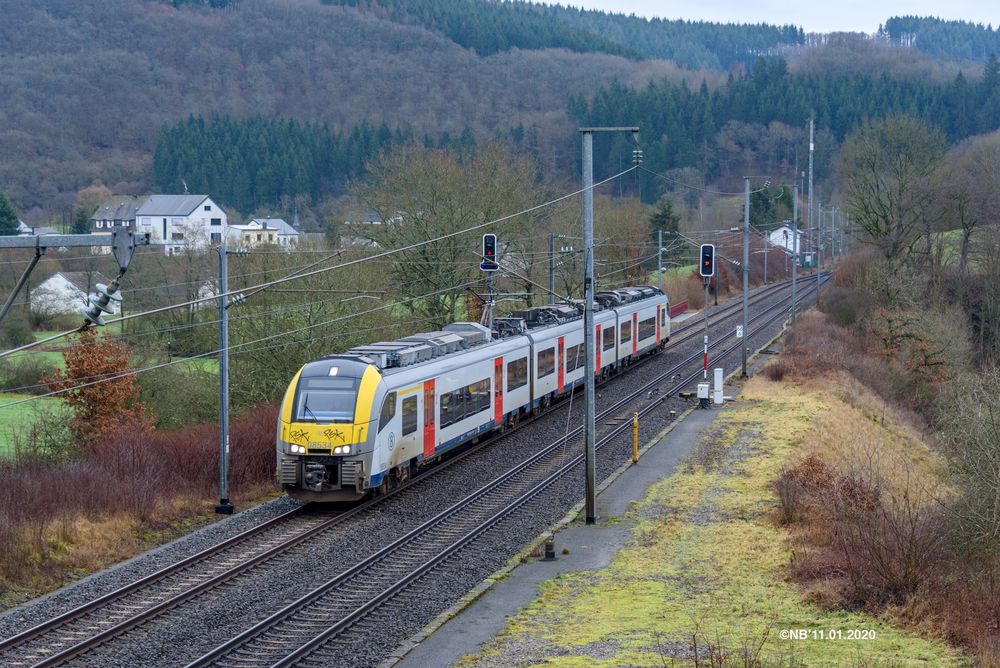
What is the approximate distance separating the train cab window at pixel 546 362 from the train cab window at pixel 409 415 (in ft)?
32.6

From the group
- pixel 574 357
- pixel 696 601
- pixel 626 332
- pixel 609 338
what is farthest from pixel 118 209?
pixel 696 601

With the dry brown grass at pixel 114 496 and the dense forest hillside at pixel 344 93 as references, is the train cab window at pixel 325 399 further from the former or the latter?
the dense forest hillside at pixel 344 93

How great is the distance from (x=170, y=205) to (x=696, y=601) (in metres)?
95.6

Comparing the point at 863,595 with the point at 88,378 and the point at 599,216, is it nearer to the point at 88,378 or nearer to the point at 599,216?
the point at 88,378

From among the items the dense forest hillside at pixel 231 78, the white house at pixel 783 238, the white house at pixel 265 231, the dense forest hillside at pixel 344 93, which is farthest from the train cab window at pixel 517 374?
the dense forest hillside at pixel 231 78

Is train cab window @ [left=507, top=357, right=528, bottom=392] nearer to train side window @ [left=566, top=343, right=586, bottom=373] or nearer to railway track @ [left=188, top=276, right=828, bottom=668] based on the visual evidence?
railway track @ [left=188, top=276, right=828, bottom=668]

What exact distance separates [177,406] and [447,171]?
52.9 ft

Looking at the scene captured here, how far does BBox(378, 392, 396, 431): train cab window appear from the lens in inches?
861

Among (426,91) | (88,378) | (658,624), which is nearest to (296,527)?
(658,624)

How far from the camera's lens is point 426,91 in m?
159

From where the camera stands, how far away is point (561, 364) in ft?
116

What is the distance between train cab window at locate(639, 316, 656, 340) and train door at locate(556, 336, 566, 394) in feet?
33.7

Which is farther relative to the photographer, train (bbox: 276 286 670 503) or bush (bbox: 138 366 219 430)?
bush (bbox: 138 366 219 430)

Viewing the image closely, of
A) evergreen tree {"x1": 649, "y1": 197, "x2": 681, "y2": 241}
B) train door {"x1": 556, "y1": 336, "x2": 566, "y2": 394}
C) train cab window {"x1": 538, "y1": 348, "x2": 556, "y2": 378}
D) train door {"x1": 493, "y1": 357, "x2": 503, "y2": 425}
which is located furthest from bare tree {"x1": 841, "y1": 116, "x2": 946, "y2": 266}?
train door {"x1": 493, "y1": 357, "x2": 503, "y2": 425}
